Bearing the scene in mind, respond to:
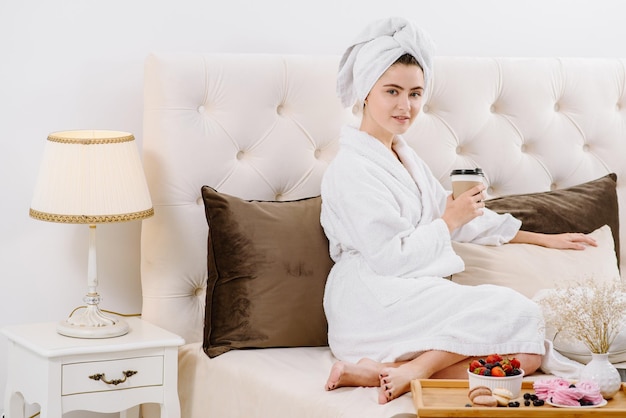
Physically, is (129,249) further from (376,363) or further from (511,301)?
(511,301)

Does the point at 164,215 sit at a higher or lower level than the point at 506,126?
lower

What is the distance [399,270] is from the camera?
240 cm

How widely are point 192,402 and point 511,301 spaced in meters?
0.85

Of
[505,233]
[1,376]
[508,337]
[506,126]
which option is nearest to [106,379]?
[1,376]

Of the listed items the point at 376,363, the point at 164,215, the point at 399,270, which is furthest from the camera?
the point at 164,215

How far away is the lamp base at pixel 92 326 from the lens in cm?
240

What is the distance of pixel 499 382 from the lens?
199 cm

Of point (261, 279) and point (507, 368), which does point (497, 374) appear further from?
point (261, 279)

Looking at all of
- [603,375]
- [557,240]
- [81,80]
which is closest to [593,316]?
[603,375]

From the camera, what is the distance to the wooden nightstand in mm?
2295

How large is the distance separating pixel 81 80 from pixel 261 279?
74cm

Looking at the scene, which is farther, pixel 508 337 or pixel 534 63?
pixel 534 63

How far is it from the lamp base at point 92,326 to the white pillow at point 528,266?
862 mm

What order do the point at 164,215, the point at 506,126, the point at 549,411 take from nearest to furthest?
the point at 549,411 → the point at 164,215 → the point at 506,126
